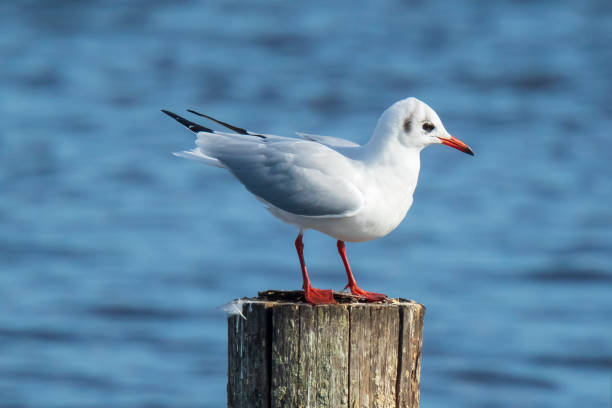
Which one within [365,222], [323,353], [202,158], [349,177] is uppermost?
[202,158]

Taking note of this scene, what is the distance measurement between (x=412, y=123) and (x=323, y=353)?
1.29 metres

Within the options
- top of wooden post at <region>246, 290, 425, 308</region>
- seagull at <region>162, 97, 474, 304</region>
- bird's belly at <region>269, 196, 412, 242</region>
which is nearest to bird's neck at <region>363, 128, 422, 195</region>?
seagull at <region>162, 97, 474, 304</region>

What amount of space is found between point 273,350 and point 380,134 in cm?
125

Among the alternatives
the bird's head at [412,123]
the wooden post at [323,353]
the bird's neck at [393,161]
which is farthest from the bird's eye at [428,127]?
the wooden post at [323,353]

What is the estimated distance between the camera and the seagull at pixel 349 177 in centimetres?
457

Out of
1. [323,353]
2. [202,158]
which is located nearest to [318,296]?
[323,353]

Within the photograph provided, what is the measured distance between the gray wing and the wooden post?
62cm

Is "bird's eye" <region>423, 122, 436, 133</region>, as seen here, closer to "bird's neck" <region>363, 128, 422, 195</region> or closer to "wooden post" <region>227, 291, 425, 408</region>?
"bird's neck" <region>363, 128, 422, 195</region>

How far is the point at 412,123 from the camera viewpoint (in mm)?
4703

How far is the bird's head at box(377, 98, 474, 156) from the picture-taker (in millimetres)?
4680

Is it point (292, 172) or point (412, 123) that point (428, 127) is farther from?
point (292, 172)

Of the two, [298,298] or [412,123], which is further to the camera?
[412,123]

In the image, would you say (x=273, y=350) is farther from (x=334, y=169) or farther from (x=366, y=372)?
(x=334, y=169)

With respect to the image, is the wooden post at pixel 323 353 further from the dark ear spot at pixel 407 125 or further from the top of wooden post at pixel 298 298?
the dark ear spot at pixel 407 125
